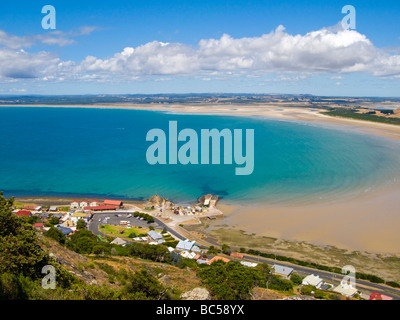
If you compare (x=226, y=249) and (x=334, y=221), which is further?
(x=334, y=221)

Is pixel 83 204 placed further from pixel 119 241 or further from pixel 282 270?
pixel 282 270

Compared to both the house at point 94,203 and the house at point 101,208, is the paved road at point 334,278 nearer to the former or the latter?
the house at point 101,208

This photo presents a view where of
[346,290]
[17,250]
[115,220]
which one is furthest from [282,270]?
[115,220]

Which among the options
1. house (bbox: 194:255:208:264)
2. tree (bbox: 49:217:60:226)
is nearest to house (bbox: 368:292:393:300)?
A: house (bbox: 194:255:208:264)

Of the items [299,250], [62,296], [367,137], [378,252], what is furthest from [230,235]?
[367,137]

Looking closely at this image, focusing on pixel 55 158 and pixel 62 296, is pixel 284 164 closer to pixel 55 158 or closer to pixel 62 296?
pixel 55 158
